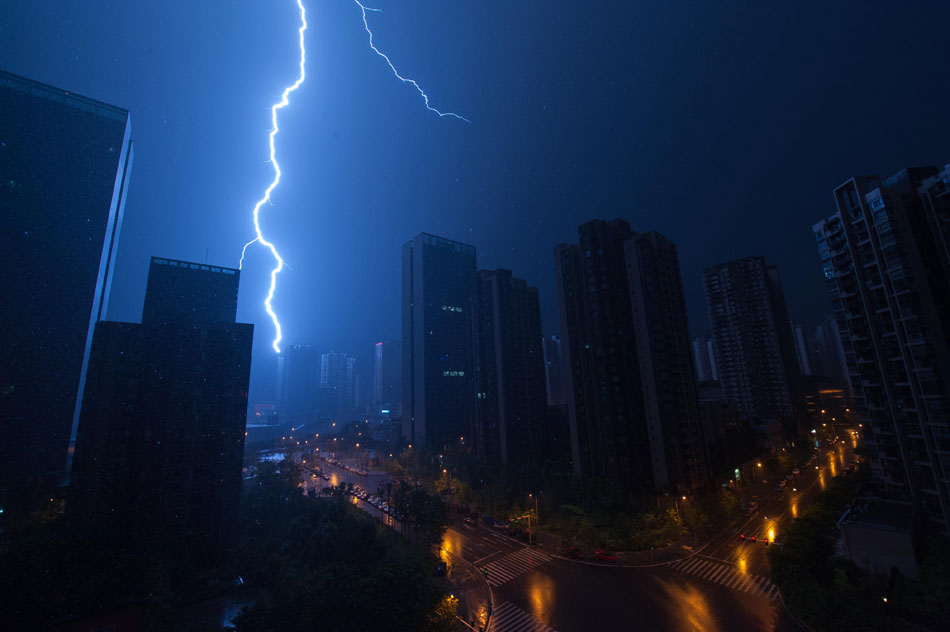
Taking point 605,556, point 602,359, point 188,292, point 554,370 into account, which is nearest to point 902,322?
point 602,359

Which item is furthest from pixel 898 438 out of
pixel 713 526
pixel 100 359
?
pixel 100 359

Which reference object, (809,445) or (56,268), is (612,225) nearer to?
(809,445)

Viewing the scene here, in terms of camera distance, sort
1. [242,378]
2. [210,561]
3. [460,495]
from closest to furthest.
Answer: [210,561] → [242,378] → [460,495]

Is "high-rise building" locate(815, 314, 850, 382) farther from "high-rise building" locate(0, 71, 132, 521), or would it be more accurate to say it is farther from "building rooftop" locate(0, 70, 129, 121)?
"building rooftop" locate(0, 70, 129, 121)

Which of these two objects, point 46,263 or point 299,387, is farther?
point 299,387

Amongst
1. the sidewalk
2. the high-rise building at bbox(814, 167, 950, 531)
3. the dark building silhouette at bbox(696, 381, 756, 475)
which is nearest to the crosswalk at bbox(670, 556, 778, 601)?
the high-rise building at bbox(814, 167, 950, 531)

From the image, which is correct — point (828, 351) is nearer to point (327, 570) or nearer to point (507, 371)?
point (507, 371)

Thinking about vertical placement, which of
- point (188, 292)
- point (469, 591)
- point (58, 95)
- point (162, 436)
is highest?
point (58, 95)
